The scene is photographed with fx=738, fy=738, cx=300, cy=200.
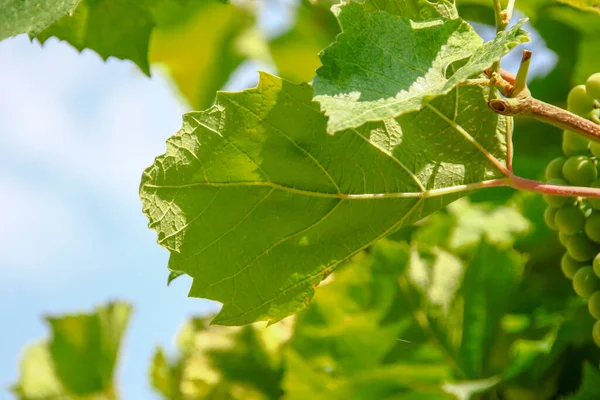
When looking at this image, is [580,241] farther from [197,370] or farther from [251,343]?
[197,370]

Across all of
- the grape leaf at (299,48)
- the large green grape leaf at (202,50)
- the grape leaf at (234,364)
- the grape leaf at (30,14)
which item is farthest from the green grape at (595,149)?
the large green grape leaf at (202,50)

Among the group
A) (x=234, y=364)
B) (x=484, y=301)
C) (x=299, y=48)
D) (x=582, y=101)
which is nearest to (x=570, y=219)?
(x=582, y=101)

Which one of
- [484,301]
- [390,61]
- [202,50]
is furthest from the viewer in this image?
[202,50]

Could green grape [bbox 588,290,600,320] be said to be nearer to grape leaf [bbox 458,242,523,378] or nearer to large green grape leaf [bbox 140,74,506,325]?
large green grape leaf [bbox 140,74,506,325]

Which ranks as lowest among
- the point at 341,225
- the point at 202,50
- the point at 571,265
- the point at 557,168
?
the point at 202,50

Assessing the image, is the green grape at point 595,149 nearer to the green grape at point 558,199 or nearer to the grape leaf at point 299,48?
the green grape at point 558,199

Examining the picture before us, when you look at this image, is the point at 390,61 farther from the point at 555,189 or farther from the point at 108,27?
the point at 108,27

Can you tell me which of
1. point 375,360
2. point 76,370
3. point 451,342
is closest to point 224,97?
point 375,360
